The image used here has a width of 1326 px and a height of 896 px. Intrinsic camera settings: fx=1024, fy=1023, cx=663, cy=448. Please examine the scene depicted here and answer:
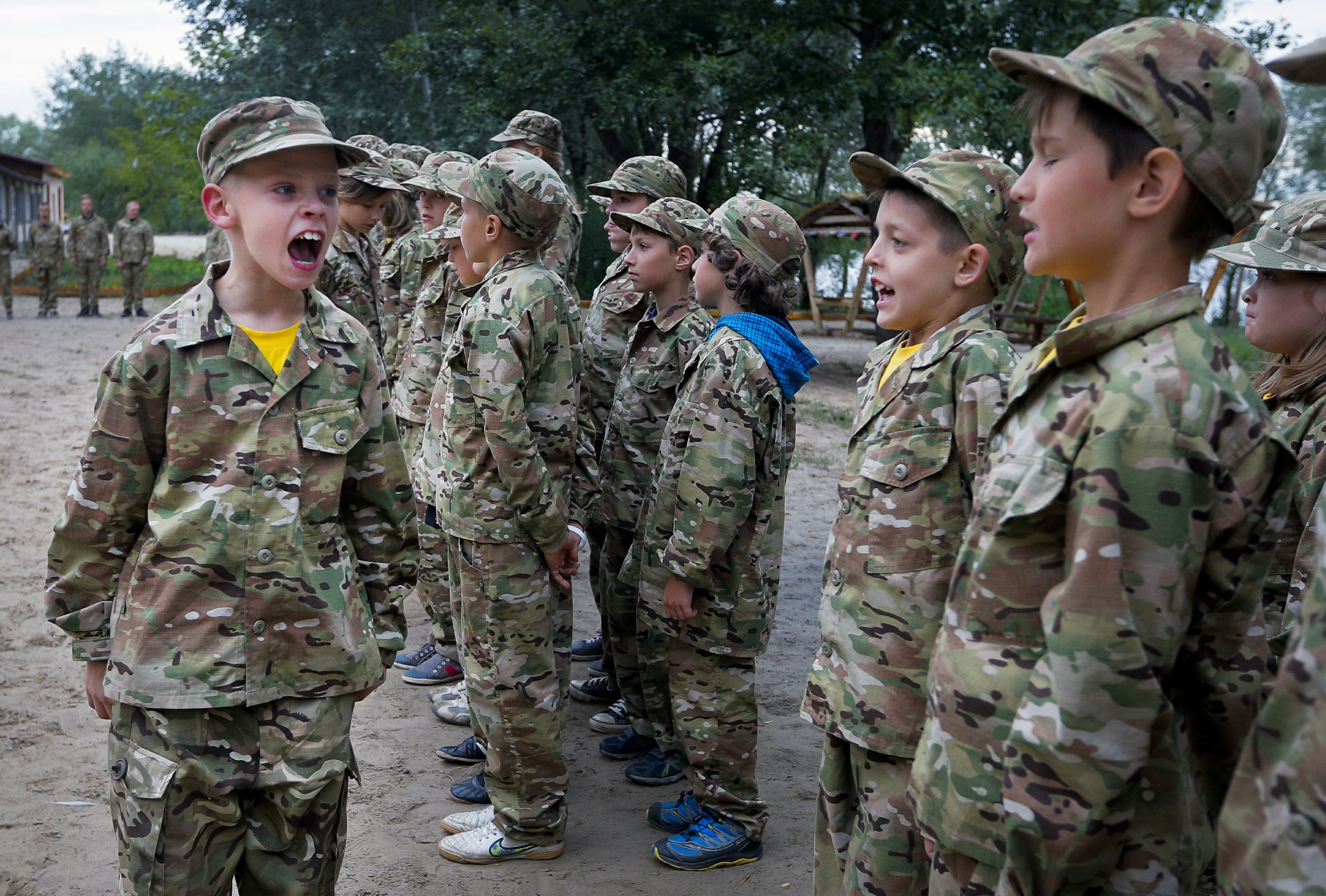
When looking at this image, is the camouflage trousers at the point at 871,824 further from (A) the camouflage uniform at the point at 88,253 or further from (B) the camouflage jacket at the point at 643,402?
(A) the camouflage uniform at the point at 88,253

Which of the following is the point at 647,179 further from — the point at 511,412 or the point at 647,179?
the point at 511,412

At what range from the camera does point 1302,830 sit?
3.94ft

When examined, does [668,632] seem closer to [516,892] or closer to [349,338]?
[516,892]

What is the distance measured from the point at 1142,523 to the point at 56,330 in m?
21.6

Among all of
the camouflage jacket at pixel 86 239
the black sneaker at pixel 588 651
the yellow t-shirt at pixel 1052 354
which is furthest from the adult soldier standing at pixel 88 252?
the yellow t-shirt at pixel 1052 354

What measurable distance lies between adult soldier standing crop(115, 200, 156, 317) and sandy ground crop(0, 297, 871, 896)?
16.5 m

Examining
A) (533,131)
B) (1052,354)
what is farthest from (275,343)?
(533,131)

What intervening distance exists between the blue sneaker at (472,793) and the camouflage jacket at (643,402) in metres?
1.31

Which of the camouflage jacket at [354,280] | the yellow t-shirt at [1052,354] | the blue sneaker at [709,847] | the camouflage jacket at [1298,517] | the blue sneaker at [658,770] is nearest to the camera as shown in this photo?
the yellow t-shirt at [1052,354]

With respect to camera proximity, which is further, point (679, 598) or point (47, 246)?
point (47, 246)

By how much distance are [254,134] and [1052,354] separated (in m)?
1.89

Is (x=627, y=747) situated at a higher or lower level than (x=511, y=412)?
lower

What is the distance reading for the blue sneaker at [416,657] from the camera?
18.6 feet

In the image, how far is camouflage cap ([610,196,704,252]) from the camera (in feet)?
15.1
